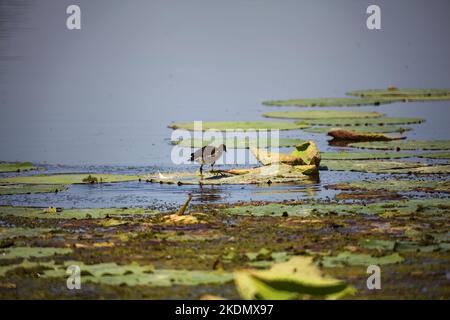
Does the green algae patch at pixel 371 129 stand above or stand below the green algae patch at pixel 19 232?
above

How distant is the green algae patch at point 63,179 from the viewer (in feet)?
42.5

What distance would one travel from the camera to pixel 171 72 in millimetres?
36812

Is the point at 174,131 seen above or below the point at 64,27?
below

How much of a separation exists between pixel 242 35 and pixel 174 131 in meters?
26.3

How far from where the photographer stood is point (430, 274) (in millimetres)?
7930

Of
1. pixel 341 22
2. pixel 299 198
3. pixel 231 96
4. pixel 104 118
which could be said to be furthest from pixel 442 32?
pixel 299 198

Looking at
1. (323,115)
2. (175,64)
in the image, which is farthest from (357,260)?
(175,64)

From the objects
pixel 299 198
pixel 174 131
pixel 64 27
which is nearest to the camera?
pixel 299 198

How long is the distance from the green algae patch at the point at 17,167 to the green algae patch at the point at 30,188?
162cm

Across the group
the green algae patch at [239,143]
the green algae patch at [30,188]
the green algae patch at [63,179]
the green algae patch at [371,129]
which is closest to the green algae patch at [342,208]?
the green algae patch at [30,188]

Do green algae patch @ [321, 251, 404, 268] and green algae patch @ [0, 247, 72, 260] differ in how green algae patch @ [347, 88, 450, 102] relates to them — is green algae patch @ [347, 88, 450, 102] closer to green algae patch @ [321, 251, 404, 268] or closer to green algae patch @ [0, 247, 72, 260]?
green algae patch @ [321, 251, 404, 268]

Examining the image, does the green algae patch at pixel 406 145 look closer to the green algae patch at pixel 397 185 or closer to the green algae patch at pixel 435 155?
the green algae patch at pixel 435 155

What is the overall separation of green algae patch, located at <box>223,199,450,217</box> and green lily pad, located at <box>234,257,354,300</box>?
300 cm

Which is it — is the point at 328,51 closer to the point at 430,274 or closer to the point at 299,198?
the point at 299,198
